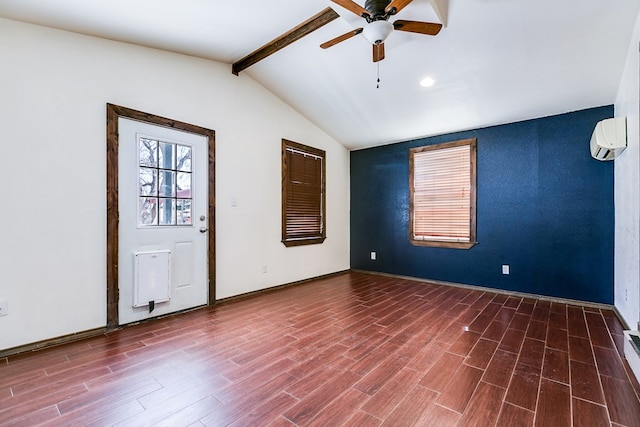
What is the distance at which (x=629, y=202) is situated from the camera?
266 centimetres

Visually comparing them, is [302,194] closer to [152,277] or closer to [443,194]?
[443,194]

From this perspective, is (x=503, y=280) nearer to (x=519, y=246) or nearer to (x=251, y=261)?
(x=519, y=246)

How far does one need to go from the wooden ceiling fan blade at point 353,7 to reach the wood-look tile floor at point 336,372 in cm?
252

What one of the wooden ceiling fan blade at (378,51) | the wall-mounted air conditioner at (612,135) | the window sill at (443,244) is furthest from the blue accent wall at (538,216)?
the wooden ceiling fan blade at (378,51)

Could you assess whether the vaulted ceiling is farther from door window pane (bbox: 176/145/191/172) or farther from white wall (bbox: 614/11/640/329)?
door window pane (bbox: 176/145/191/172)

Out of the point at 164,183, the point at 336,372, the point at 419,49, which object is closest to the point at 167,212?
the point at 164,183

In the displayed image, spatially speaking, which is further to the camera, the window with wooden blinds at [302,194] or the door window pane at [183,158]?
the window with wooden blinds at [302,194]

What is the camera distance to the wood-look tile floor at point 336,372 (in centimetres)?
158

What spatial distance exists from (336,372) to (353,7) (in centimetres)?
254

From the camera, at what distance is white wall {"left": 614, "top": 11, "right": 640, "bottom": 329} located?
2.35 m

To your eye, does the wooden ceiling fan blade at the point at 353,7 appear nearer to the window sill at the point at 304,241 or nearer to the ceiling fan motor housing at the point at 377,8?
the ceiling fan motor housing at the point at 377,8

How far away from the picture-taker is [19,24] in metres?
2.32

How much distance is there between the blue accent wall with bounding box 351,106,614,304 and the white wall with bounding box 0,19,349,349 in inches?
132

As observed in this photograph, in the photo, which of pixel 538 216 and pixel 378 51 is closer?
pixel 378 51
